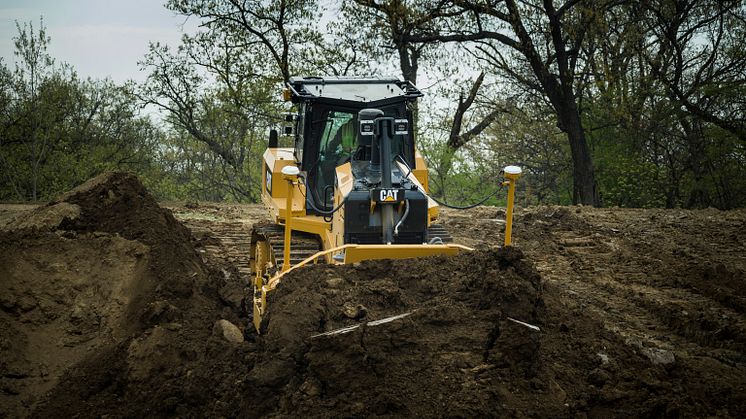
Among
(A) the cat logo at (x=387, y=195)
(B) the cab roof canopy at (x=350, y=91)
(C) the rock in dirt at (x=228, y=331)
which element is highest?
(B) the cab roof canopy at (x=350, y=91)

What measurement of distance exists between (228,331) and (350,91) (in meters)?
3.11

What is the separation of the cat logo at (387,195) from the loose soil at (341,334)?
758mm

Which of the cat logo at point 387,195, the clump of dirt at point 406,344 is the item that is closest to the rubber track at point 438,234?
the cat logo at point 387,195

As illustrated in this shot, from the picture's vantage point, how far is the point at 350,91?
8.33m

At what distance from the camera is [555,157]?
78.3ft

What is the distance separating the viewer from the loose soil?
15.8 feet

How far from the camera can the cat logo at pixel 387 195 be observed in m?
6.80

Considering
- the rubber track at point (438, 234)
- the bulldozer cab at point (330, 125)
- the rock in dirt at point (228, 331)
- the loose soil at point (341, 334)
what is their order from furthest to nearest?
the bulldozer cab at point (330, 125)
the rubber track at point (438, 234)
the rock in dirt at point (228, 331)
the loose soil at point (341, 334)

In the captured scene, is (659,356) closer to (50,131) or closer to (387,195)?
(387,195)

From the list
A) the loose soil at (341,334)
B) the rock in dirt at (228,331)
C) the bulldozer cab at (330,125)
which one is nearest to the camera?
the loose soil at (341,334)

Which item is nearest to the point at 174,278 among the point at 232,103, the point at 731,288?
the point at 731,288

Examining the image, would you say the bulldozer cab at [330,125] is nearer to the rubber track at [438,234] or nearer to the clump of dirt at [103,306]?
the rubber track at [438,234]

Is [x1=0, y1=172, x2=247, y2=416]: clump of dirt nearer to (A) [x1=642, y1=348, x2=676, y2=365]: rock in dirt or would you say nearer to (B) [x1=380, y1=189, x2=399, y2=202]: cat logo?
(B) [x1=380, y1=189, x2=399, y2=202]: cat logo

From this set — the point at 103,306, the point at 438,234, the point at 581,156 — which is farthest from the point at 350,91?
the point at 581,156
